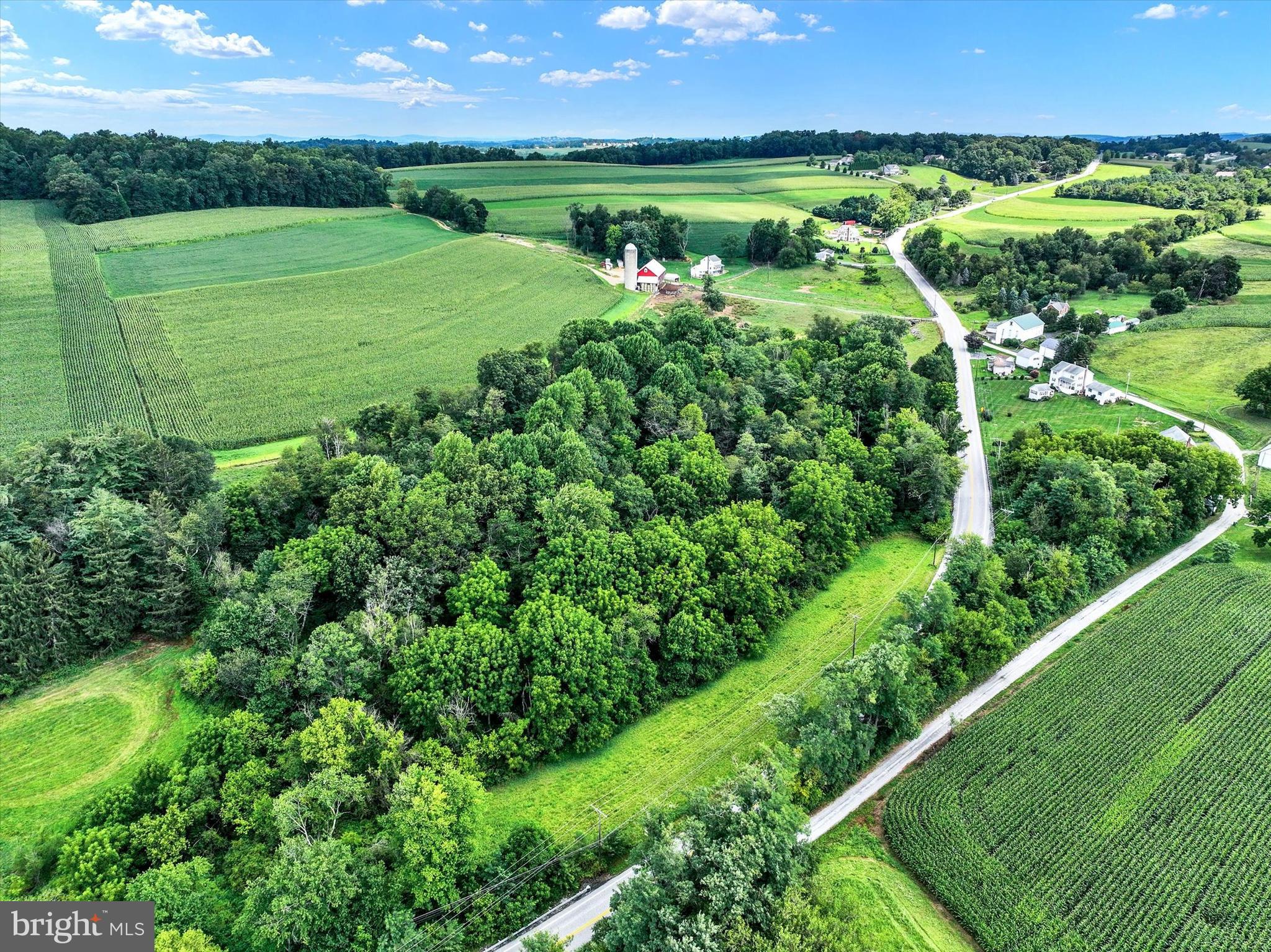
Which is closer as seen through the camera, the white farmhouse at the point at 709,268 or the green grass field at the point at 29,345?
the green grass field at the point at 29,345

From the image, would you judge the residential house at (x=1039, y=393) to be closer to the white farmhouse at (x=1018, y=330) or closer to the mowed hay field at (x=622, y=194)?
the white farmhouse at (x=1018, y=330)

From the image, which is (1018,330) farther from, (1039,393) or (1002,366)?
(1039,393)

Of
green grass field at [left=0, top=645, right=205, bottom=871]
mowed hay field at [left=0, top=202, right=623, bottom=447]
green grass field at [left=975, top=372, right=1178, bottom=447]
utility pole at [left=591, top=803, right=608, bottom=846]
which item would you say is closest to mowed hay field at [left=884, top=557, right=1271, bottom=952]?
utility pole at [left=591, top=803, right=608, bottom=846]

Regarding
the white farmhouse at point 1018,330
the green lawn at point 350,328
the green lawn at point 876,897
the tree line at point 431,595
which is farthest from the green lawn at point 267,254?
the green lawn at point 876,897

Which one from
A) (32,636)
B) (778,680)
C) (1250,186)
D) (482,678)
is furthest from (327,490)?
(1250,186)

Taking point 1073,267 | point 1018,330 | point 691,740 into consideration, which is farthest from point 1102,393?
point 691,740

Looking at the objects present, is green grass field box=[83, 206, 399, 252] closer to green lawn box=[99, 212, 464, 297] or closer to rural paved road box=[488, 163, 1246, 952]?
green lawn box=[99, 212, 464, 297]

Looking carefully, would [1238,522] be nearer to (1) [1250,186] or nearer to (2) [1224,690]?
(2) [1224,690]
